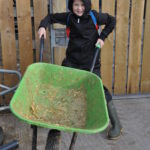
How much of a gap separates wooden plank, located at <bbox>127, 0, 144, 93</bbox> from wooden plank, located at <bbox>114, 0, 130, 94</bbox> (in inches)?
3.2

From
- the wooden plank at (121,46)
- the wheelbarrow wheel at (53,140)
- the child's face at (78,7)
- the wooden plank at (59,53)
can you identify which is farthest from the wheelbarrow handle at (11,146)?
the wooden plank at (121,46)

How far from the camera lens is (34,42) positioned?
4.07 metres

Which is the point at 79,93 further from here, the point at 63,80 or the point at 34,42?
the point at 34,42

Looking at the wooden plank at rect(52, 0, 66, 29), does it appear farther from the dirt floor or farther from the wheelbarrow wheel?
the wheelbarrow wheel

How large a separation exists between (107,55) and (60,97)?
1.80 meters

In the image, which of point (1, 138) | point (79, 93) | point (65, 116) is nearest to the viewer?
point (65, 116)

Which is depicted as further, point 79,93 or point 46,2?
point 46,2

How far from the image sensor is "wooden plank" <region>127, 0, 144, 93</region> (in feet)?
13.8

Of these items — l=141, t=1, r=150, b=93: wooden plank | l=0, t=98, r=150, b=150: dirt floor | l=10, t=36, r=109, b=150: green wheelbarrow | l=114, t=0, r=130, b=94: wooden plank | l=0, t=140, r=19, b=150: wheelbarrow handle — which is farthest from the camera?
l=141, t=1, r=150, b=93: wooden plank

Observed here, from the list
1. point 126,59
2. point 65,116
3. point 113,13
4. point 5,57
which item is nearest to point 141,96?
point 126,59

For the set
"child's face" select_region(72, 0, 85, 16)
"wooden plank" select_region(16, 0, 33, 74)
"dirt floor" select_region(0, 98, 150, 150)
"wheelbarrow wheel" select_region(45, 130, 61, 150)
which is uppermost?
"child's face" select_region(72, 0, 85, 16)

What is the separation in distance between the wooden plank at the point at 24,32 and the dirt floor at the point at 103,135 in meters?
0.80

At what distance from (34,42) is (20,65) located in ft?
1.20

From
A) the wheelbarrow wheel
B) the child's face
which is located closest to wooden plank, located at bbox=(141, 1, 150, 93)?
the child's face
